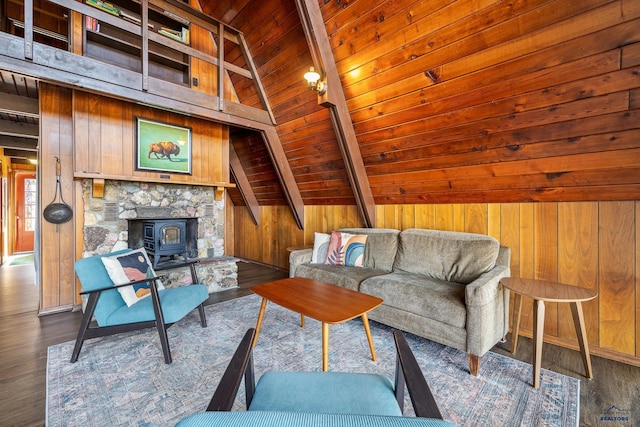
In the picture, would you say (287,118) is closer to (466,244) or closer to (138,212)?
(138,212)

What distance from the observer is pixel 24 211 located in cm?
736

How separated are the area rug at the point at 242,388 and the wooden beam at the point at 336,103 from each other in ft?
5.23

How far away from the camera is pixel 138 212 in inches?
140

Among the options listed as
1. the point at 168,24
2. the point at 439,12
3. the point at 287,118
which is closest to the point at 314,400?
the point at 439,12

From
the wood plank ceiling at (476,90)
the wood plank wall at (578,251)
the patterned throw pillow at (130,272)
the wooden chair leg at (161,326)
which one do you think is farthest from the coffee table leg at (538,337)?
the patterned throw pillow at (130,272)

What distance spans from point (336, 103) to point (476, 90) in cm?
126

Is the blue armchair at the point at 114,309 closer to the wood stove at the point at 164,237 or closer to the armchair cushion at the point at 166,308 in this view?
the armchair cushion at the point at 166,308

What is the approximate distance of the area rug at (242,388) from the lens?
1537 mm

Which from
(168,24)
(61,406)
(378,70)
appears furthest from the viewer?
(168,24)

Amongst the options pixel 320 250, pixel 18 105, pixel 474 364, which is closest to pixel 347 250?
pixel 320 250

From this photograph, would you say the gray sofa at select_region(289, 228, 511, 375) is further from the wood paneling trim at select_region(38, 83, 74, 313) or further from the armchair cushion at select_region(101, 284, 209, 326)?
the wood paneling trim at select_region(38, 83, 74, 313)

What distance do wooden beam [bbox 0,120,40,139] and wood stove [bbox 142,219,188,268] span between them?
8.43 feet

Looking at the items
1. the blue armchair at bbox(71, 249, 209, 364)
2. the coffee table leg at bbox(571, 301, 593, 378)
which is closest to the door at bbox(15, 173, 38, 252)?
the blue armchair at bbox(71, 249, 209, 364)

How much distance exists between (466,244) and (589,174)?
Answer: 101 centimetres
